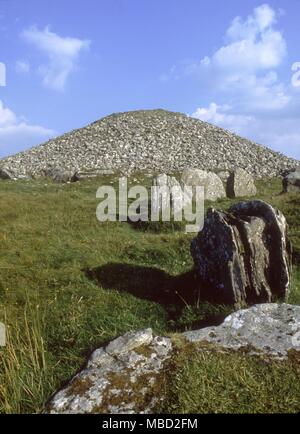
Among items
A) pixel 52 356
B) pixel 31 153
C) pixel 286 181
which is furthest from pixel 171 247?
pixel 31 153

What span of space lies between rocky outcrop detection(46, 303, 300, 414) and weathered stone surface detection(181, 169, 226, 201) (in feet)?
70.9

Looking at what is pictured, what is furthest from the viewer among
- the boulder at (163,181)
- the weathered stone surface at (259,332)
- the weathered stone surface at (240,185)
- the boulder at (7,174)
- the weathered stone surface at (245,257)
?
the boulder at (7,174)

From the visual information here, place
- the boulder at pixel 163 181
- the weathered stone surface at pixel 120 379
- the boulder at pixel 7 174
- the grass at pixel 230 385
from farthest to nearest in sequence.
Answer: the boulder at pixel 7 174
the boulder at pixel 163 181
the weathered stone surface at pixel 120 379
the grass at pixel 230 385

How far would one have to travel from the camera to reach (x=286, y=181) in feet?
108

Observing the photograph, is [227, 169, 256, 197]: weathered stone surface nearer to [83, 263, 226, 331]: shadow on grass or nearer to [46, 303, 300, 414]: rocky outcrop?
[83, 263, 226, 331]: shadow on grass

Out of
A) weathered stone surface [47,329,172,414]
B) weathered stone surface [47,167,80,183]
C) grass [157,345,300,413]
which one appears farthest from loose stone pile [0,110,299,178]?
grass [157,345,300,413]

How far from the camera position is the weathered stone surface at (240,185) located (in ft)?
103

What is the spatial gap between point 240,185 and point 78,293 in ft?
74.0

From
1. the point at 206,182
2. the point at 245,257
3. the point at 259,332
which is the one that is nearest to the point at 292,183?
the point at 206,182

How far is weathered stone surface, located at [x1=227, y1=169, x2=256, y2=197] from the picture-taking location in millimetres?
31312

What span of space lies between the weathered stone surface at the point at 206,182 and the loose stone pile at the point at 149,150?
19.1 metres

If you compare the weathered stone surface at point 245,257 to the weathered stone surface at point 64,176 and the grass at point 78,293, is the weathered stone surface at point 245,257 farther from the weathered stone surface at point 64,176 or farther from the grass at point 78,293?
the weathered stone surface at point 64,176

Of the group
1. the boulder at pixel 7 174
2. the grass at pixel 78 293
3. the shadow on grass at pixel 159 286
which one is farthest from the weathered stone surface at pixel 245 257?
the boulder at pixel 7 174

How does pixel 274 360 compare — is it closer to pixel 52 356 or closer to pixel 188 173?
pixel 52 356
